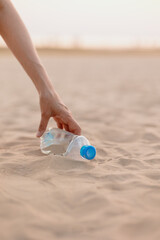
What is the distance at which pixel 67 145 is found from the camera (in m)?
2.20

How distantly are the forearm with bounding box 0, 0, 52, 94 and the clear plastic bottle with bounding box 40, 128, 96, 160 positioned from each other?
332 millimetres

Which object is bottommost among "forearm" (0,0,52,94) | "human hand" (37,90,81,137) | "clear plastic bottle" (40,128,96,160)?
"clear plastic bottle" (40,128,96,160)

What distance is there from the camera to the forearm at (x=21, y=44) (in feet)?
6.67

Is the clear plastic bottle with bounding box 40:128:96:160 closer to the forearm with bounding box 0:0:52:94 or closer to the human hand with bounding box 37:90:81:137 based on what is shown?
the human hand with bounding box 37:90:81:137

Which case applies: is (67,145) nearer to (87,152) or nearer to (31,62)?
(87,152)

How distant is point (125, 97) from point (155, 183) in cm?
330

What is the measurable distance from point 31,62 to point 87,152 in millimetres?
581

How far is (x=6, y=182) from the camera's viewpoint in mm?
1694

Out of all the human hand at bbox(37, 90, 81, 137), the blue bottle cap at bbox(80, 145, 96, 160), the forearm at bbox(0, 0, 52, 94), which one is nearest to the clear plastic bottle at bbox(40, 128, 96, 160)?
the blue bottle cap at bbox(80, 145, 96, 160)

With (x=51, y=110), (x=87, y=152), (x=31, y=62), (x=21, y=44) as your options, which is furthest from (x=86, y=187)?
(x=21, y=44)

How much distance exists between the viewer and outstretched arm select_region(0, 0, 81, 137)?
6.56 feet

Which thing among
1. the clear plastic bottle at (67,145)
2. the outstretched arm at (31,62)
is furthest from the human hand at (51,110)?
the clear plastic bottle at (67,145)

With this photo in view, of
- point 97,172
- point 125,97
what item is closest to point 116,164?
point 97,172

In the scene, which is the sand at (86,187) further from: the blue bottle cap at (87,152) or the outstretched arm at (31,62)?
the outstretched arm at (31,62)
